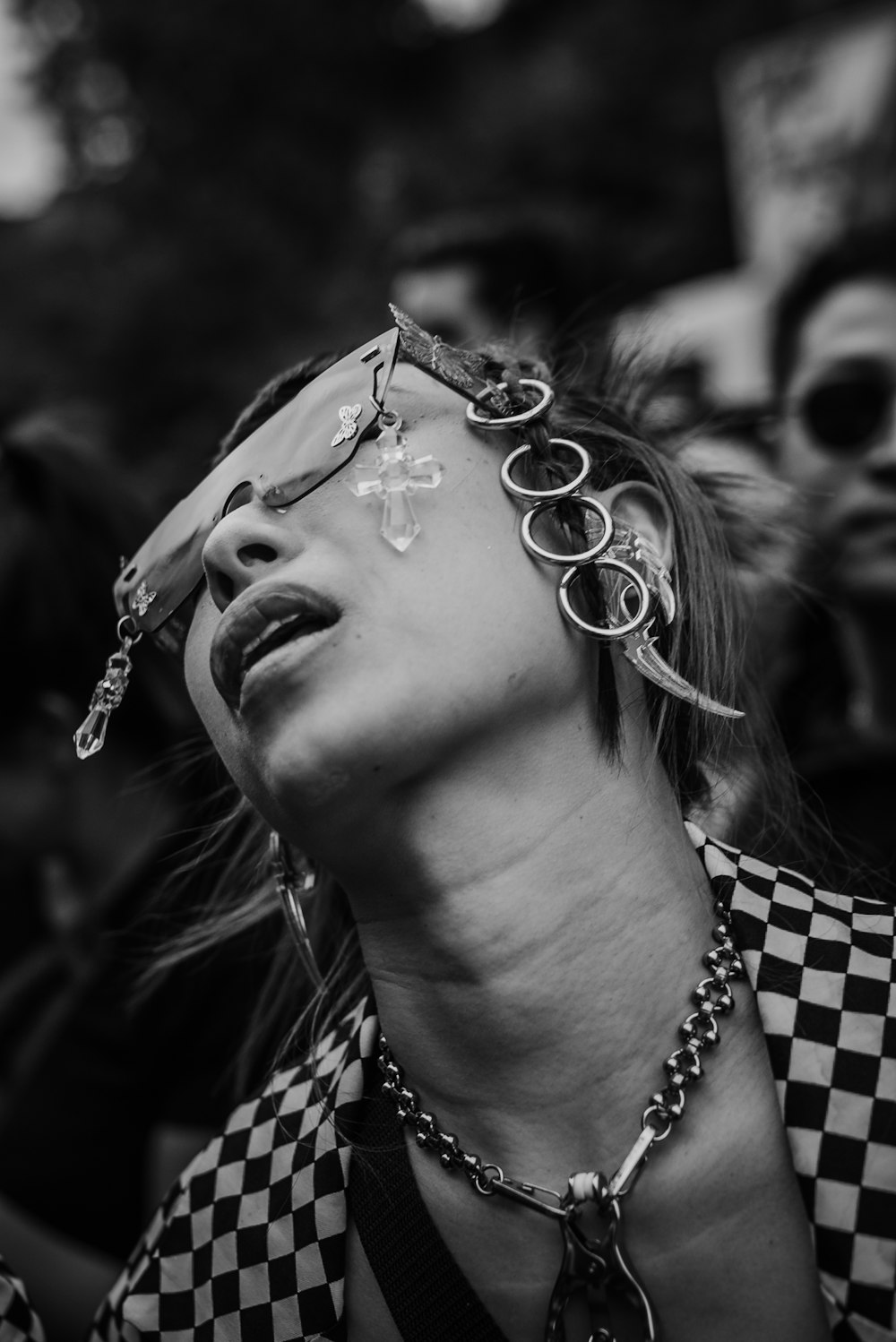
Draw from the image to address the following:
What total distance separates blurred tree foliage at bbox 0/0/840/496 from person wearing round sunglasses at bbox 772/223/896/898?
389cm

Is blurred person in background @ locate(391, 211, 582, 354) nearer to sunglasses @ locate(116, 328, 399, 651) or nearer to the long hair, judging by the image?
the long hair

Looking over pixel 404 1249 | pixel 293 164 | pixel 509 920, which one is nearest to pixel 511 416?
pixel 509 920

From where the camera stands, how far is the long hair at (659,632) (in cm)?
142

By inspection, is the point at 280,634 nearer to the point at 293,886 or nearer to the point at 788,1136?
the point at 293,886

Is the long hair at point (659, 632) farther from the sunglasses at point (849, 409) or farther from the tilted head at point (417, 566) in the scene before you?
the sunglasses at point (849, 409)

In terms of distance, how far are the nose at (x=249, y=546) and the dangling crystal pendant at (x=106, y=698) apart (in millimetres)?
215

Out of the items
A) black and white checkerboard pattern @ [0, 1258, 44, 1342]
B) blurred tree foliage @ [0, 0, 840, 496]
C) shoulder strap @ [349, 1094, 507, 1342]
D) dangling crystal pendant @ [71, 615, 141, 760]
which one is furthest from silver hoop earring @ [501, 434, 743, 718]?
blurred tree foliage @ [0, 0, 840, 496]

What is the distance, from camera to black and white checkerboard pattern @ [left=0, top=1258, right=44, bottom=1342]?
1.43 meters

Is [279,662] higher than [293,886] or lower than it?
higher

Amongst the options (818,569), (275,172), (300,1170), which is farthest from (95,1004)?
(275,172)

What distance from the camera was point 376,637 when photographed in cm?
118

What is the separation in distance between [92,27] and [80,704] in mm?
8569

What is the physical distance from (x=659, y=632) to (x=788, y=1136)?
584 millimetres

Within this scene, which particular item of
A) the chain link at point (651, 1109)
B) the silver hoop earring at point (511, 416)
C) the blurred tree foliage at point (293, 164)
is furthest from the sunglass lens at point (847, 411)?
the blurred tree foliage at point (293, 164)
